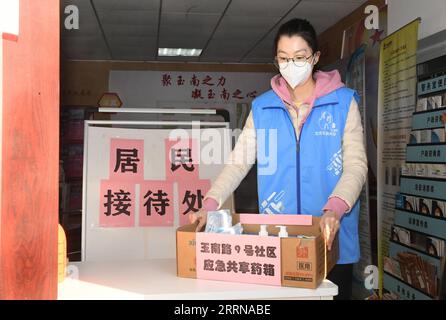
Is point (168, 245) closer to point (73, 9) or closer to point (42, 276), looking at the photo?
point (42, 276)

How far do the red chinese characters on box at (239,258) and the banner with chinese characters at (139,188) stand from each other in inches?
41.1

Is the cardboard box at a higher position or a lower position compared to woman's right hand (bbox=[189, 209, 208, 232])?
lower

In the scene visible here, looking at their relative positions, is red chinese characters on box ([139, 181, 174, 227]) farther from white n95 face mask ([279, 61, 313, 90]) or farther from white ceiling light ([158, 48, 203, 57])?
white ceiling light ([158, 48, 203, 57])

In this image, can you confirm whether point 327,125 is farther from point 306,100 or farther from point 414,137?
point 414,137

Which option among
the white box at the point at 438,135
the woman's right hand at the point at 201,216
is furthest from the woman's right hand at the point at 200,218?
the white box at the point at 438,135

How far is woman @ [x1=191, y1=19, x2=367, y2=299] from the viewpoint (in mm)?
1759

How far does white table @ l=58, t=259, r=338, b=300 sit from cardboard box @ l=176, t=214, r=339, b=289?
0.02 meters

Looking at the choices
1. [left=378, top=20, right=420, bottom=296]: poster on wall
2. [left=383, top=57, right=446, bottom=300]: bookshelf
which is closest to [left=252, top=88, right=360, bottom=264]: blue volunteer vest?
[left=383, top=57, right=446, bottom=300]: bookshelf

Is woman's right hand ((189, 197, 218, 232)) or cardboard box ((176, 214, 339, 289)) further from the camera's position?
woman's right hand ((189, 197, 218, 232))

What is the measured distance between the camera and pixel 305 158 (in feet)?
5.91

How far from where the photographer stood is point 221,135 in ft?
8.64

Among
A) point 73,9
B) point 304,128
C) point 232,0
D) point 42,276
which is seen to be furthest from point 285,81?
point 73,9

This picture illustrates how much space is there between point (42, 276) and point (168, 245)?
1.46 metres

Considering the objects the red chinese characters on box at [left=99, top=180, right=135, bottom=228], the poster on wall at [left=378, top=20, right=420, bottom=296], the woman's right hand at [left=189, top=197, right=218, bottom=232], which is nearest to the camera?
the woman's right hand at [left=189, top=197, right=218, bottom=232]
